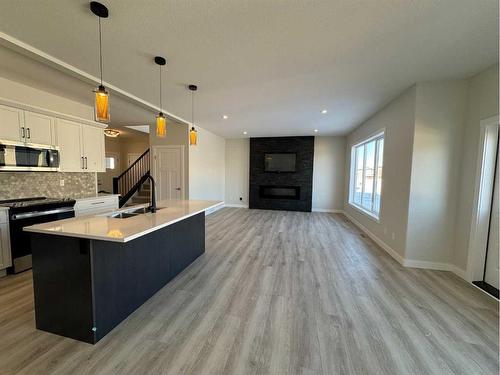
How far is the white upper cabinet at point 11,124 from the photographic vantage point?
2.83 meters

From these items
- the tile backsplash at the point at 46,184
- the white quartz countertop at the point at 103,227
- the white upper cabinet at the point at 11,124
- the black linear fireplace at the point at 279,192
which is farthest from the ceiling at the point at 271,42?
the black linear fireplace at the point at 279,192

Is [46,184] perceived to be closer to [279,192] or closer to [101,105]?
[101,105]

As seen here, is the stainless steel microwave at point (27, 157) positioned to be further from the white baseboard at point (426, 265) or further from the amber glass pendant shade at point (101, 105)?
→ the white baseboard at point (426, 265)

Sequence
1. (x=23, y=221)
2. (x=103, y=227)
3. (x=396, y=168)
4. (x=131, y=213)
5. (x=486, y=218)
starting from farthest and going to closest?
(x=396, y=168), (x=23, y=221), (x=486, y=218), (x=131, y=213), (x=103, y=227)

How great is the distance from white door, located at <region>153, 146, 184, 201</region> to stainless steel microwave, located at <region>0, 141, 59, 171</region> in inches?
95.3

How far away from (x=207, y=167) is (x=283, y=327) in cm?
548

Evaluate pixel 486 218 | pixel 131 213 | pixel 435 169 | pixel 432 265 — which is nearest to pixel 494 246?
pixel 486 218

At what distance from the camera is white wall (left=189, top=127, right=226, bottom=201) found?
587cm

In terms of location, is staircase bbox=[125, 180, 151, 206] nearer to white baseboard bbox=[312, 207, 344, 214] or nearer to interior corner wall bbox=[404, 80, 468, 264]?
white baseboard bbox=[312, 207, 344, 214]

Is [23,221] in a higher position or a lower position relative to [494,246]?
higher

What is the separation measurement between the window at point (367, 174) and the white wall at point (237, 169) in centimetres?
374

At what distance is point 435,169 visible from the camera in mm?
3094

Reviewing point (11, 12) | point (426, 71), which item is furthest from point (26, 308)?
point (426, 71)

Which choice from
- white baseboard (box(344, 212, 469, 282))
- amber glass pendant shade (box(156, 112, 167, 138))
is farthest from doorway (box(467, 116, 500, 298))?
amber glass pendant shade (box(156, 112, 167, 138))
